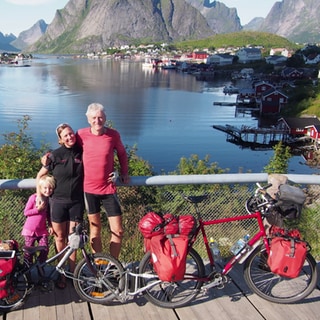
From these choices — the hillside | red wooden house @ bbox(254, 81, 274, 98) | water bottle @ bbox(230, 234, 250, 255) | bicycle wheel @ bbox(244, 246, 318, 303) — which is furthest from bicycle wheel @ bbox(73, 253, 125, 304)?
the hillside

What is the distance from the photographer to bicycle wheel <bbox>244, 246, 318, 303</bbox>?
3373mm

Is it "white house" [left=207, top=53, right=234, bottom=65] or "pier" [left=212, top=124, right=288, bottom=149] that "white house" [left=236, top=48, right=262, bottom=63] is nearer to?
"white house" [left=207, top=53, right=234, bottom=65]

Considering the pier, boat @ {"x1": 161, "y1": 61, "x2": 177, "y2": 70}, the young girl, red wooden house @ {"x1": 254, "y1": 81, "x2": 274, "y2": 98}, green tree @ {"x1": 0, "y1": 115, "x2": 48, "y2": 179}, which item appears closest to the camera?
the young girl

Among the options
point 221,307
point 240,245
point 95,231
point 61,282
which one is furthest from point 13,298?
point 240,245

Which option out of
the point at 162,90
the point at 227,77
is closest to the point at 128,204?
the point at 162,90

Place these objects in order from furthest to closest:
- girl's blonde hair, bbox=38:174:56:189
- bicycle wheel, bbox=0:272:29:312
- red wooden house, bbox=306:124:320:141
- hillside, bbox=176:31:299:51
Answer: hillside, bbox=176:31:299:51 < red wooden house, bbox=306:124:320:141 < girl's blonde hair, bbox=38:174:56:189 < bicycle wheel, bbox=0:272:29:312

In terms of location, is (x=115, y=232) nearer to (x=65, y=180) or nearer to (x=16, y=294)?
(x=65, y=180)

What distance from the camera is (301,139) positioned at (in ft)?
129

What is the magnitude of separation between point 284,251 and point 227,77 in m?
108

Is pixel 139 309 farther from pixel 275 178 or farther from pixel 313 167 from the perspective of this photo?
pixel 313 167

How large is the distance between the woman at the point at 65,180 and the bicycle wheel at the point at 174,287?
77cm

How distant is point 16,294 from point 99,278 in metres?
0.67

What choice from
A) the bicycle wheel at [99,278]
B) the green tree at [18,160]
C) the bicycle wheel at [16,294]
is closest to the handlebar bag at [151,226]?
the bicycle wheel at [99,278]

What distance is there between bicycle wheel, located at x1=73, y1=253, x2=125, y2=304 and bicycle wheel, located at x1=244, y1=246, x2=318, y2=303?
1.15 meters
